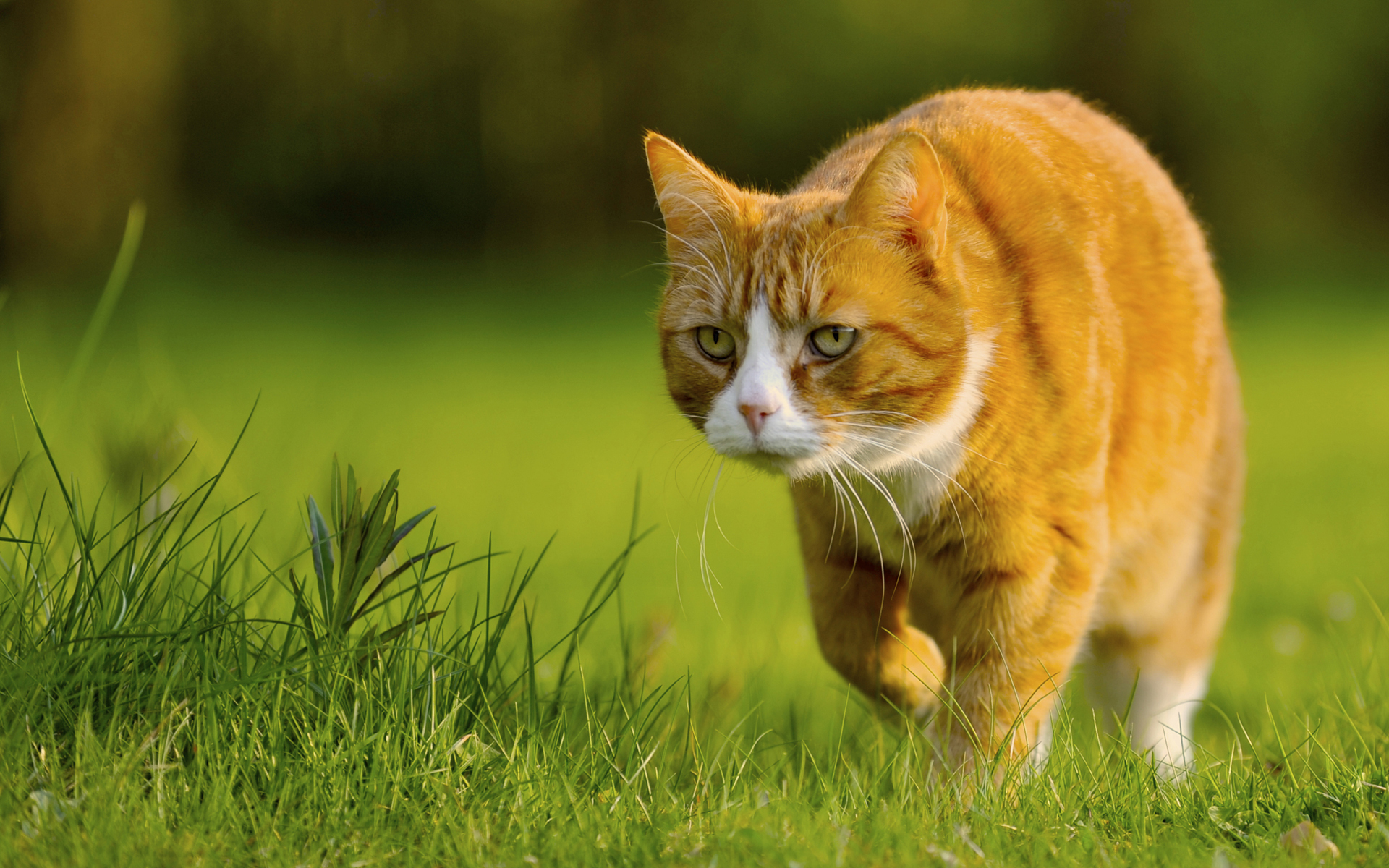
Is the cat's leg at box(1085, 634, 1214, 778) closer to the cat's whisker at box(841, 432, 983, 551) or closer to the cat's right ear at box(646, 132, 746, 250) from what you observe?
the cat's whisker at box(841, 432, 983, 551)

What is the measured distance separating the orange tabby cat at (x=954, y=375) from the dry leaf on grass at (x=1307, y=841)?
0.38 m

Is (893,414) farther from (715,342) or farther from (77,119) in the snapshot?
(77,119)

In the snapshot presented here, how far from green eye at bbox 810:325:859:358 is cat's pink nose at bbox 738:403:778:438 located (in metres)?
0.20

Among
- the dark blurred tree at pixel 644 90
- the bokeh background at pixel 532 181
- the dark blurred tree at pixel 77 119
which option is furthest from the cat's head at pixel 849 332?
the dark blurred tree at pixel 644 90

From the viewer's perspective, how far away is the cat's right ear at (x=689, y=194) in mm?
2455

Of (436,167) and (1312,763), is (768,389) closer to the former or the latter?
(1312,763)

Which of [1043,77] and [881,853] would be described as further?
[1043,77]

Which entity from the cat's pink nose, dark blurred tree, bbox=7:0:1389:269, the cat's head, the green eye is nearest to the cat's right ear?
the cat's head

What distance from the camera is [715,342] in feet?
7.86

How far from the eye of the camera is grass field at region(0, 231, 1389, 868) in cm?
177

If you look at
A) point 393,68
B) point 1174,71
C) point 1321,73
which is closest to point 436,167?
point 393,68

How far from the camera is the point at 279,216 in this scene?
13.1 metres

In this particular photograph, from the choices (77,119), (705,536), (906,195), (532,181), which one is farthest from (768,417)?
(532,181)

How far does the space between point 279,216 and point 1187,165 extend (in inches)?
394
